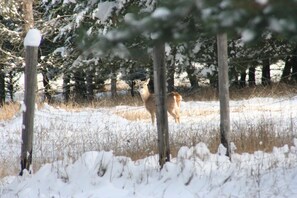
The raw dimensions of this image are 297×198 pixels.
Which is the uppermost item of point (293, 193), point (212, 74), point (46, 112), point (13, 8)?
point (13, 8)

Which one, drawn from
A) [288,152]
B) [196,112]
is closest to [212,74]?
[196,112]

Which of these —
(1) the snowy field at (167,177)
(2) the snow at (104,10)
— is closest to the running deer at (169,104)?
(2) the snow at (104,10)

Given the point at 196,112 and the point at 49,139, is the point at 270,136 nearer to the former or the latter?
the point at 49,139

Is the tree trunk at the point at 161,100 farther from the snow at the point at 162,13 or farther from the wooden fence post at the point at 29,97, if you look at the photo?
the snow at the point at 162,13

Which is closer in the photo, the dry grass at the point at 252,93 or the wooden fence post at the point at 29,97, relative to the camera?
the wooden fence post at the point at 29,97

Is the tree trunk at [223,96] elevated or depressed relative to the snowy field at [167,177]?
elevated

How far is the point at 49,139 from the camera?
31.7 ft

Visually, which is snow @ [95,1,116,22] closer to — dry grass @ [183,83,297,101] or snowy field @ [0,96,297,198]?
snowy field @ [0,96,297,198]

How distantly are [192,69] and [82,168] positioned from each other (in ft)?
41.9

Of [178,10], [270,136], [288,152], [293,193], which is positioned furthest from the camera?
[270,136]

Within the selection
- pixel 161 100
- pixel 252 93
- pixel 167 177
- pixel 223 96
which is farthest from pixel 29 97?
pixel 252 93

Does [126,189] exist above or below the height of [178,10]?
below

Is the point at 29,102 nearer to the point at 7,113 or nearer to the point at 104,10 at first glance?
the point at 104,10

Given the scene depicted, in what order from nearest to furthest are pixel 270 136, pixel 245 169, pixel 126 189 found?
1. pixel 126 189
2. pixel 245 169
3. pixel 270 136
